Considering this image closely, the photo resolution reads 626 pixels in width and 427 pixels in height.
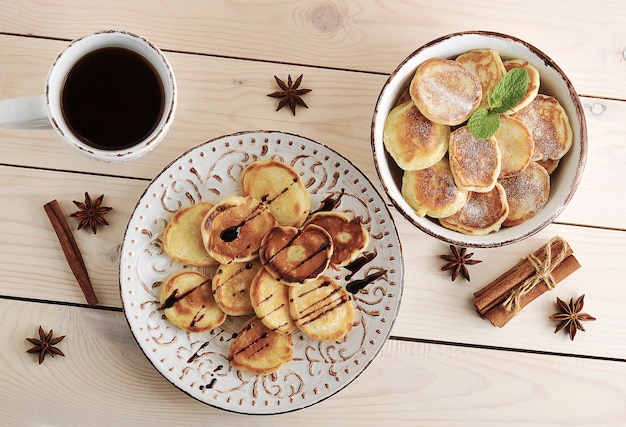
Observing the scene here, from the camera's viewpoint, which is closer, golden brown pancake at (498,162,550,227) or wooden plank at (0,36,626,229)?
golden brown pancake at (498,162,550,227)

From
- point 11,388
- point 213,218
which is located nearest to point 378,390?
point 213,218

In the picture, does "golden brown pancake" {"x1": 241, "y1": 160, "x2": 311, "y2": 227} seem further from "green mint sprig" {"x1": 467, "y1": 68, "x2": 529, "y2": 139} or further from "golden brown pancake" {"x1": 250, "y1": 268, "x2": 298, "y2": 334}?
"green mint sprig" {"x1": 467, "y1": 68, "x2": 529, "y2": 139}

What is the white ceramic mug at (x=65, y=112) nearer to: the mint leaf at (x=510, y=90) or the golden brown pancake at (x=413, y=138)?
the golden brown pancake at (x=413, y=138)

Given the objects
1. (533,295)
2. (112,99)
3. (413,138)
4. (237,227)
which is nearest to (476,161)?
(413,138)

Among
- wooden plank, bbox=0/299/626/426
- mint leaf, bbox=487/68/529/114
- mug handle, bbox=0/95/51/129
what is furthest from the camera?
wooden plank, bbox=0/299/626/426

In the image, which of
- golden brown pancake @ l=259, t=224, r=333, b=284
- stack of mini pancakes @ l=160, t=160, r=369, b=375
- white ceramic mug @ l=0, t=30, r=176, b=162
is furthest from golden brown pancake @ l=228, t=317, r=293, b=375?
white ceramic mug @ l=0, t=30, r=176, b=162

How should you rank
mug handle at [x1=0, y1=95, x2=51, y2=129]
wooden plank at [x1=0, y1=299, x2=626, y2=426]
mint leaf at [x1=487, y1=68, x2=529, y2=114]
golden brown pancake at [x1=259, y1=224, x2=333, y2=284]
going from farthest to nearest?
1. wooden plank at [x1=0, y1=299, x2=626, y2=426]
2. golden brown pancake at [x1=259, y1=224, x2=333, y2=284]
3. mint leaf at [x1=487, y1=68, x2=529, y2=114]
4. mug handle at [x1=0, y1=95, x2=51, y2=129]

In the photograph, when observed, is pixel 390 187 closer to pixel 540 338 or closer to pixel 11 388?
pixel 540 338

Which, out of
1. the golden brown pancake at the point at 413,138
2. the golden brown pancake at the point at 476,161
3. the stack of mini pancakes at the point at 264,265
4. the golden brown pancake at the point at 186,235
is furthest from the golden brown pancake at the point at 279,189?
the golden brown pancake at the point at 476,161

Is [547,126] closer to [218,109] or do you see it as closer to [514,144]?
[514,144]
